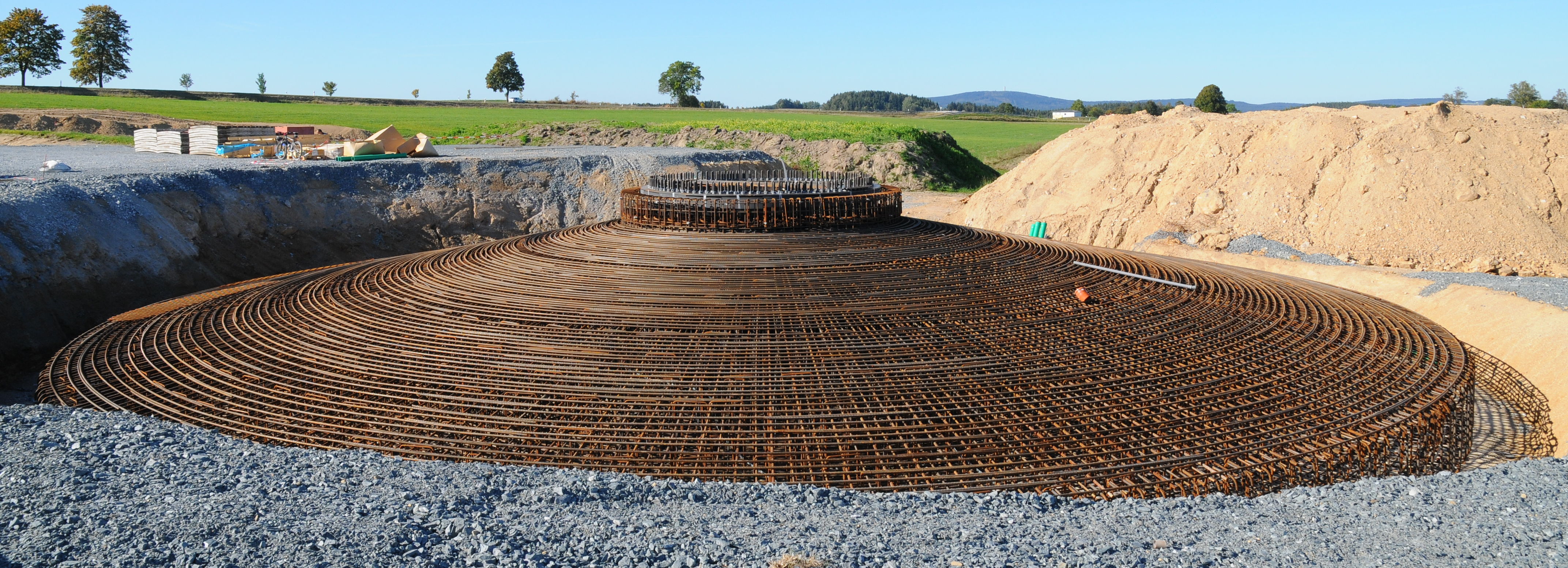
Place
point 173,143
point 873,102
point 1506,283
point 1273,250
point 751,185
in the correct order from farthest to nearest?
point 873,102, point 173,143, point 1273,250, point 1506,283, point 751,185

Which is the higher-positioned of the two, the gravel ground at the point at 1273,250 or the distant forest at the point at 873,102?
the distant forest at the point at 873,102

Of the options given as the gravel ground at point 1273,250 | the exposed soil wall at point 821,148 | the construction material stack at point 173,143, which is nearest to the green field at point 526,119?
the exposed soil wall at point 821,148

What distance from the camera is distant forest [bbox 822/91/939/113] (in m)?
165

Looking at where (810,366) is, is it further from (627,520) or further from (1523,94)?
(1523,94)

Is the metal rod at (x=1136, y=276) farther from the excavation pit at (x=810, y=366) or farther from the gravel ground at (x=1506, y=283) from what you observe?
the gravel ground at (x=1506, y=283)

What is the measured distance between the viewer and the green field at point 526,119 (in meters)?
41.9

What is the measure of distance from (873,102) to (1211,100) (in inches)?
4615

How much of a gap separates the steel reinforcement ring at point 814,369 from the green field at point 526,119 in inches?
1100

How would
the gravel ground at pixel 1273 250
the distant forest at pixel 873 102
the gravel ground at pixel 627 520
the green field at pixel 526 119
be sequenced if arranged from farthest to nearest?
the distant forest at pixel 873 102 < the green field at pixel 526 119 < the gravel ground at pixel 1273 250 < the gravel ground at pixel 627 520

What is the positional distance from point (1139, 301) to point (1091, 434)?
266 centimetres

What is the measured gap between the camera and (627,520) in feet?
14.2

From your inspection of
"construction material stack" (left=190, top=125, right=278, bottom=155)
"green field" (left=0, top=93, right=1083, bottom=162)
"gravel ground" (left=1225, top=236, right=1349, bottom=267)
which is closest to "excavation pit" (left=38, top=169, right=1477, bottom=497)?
"gravel ground" (left=1225, top=236, right=1349, bottom=267)

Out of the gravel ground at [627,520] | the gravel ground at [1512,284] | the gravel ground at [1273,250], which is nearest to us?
the gravel ground at [627,520]

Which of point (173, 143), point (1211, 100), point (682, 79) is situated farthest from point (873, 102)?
point (173, 143)
